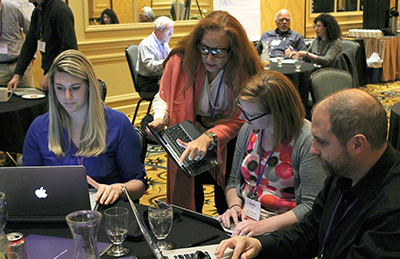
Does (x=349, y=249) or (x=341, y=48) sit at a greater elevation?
(x=341, y=48)

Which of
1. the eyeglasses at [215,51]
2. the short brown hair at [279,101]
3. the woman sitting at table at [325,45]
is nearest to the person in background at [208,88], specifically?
the eyeglasses at [215,51]

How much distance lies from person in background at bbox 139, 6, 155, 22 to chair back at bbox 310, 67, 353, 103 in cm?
372

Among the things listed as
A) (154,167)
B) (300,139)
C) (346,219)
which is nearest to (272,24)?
(154,167)

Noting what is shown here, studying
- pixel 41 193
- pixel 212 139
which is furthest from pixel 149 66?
pixel 41 193

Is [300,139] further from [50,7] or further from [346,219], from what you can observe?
Answer: [50,7]

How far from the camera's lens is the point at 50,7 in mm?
4039

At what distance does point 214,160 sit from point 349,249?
96cm

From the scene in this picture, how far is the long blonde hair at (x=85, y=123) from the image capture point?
206 cm

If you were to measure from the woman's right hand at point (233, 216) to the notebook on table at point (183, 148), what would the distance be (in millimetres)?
254

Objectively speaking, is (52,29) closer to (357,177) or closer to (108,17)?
(108,17)

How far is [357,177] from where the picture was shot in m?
1.34

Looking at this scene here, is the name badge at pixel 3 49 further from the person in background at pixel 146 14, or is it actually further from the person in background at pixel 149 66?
the person in background at pixel 146 14

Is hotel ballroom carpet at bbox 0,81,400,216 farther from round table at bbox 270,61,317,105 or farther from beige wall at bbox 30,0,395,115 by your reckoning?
round table at bbox 270,61,317,105

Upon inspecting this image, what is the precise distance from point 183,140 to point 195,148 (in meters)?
0.11
